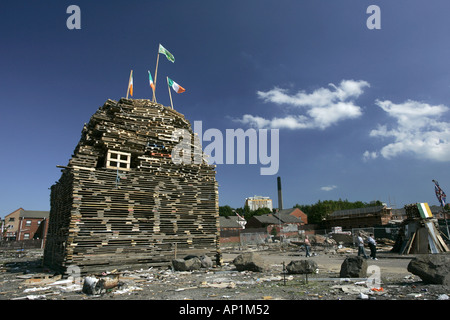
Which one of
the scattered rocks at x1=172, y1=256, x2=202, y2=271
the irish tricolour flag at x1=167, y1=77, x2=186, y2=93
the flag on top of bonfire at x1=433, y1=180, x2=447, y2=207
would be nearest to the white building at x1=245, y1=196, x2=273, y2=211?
the flag on top of bonfire at x1=433, y1=180, x2=447, y2=207

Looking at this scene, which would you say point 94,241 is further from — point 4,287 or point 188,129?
point 188,129

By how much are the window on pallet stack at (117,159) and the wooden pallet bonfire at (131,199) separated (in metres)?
0.05

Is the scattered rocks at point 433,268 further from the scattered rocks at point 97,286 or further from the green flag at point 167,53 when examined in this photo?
the green flag at point 167,53

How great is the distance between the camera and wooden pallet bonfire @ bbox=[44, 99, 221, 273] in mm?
13680

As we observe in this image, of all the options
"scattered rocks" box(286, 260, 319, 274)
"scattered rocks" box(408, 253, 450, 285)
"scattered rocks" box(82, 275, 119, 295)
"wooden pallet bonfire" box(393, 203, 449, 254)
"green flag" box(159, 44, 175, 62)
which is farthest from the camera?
"green flag" box(159, 44, 175, 62)

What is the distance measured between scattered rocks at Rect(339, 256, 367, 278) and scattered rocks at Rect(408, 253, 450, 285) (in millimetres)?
1655

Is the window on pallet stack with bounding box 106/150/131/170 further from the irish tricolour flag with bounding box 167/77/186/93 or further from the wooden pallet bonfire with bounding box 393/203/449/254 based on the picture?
the wooden pallet bonfire with bounding box 393/203/449/254

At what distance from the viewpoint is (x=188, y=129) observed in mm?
19500

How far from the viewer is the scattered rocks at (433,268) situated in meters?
8.36

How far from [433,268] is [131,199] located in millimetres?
14037

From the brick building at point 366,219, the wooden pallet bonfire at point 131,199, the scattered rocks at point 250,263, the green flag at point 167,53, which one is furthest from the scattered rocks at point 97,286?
the brick building at point 366,219

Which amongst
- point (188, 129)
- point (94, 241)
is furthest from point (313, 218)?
point (94, 241)
